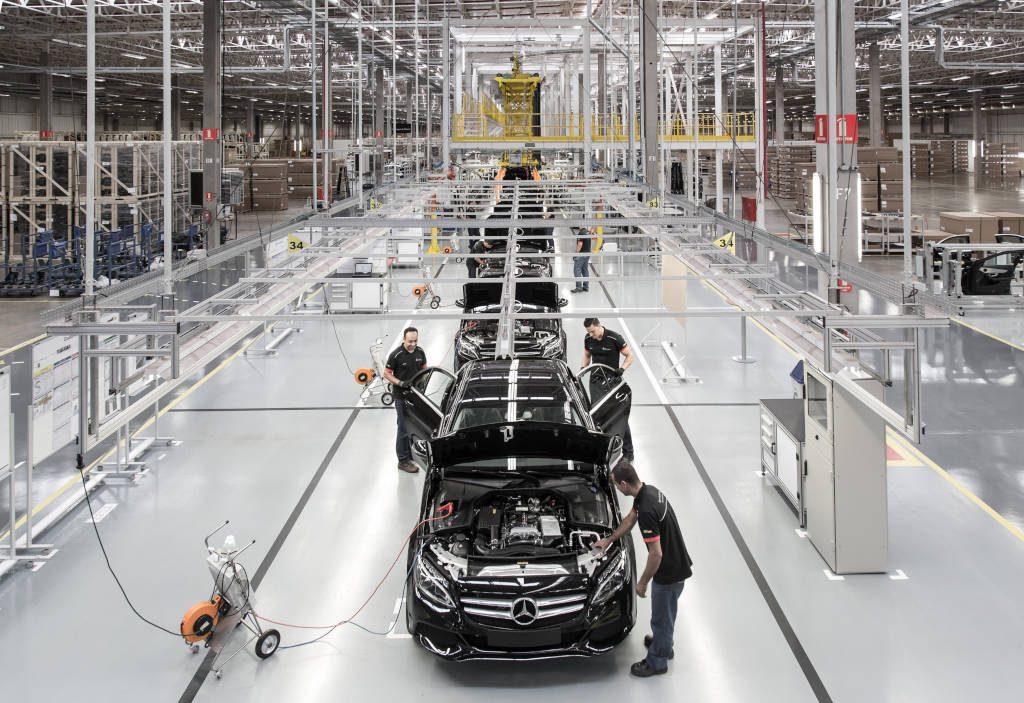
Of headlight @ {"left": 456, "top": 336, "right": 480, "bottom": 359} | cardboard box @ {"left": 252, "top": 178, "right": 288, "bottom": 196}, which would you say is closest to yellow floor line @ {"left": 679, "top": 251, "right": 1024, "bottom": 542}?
headlight @ {"left": 456, "top": 336, "right": 480, "bottom": 359}

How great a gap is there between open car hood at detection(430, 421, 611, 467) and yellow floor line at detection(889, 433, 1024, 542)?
12.5 feet

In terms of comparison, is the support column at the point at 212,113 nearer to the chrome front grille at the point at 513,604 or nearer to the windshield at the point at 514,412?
the windshield at the point at 514,412

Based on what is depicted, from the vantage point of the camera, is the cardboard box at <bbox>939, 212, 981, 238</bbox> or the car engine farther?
the cardboard box at <bbox>939, 212, 981, 238</bbox>

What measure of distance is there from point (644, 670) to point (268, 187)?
3268 centimetres

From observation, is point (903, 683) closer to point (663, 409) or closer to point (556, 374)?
point (556, 374)

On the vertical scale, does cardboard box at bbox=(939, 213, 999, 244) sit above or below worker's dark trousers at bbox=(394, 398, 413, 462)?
above

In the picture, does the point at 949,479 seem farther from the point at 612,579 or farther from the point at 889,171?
the point at 889,171

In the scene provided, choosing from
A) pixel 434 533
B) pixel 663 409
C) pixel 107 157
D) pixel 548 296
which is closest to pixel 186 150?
pixel 107 157

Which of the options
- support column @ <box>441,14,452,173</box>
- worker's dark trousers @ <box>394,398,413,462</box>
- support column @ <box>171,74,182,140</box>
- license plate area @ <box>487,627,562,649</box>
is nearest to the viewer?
license plate area @ <box>487,627,562,649</box>

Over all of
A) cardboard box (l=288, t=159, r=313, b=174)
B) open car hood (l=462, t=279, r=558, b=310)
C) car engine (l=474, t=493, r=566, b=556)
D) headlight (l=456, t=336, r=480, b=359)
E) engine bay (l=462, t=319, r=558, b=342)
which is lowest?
car engine (l=474, t=493, r=566, b=556)

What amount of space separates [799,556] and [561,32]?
18.9m

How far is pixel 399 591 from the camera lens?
6781 millimetres

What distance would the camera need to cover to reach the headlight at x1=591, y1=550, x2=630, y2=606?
5.53 m

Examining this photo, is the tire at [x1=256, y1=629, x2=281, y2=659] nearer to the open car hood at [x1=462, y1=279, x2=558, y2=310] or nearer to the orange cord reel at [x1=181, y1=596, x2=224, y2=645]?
the orange cord reel at [x1=181, y1=596, x2=224, y2=645]
